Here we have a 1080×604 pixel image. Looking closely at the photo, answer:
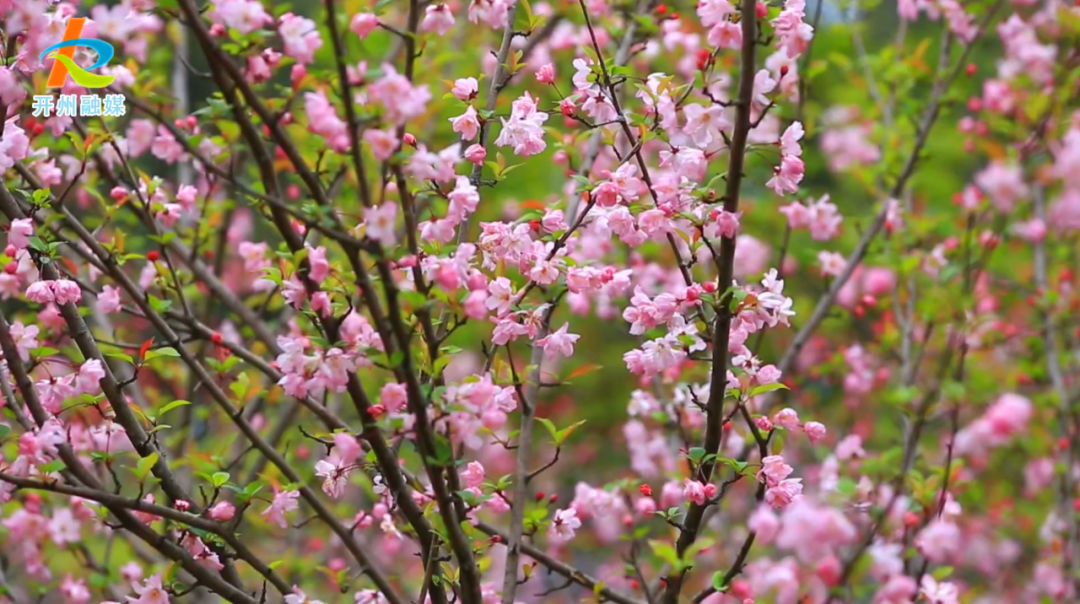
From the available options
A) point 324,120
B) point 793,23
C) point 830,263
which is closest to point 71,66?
point 324,120

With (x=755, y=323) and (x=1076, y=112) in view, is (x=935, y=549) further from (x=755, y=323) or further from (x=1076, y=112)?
(x=1076, y=112)

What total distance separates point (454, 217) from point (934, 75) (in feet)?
9.56

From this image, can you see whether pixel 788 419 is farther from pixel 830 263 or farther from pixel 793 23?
pixel 830 263

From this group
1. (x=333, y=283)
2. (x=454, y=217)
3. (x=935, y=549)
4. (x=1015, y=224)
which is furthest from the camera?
(x=1015, y=224)

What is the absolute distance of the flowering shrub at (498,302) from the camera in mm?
1760

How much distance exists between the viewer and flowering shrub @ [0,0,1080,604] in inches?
69.3

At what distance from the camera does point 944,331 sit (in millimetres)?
4117

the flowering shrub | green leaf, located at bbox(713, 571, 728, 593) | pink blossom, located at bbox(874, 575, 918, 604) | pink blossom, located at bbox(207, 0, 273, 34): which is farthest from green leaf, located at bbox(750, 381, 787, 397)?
pink blossom, located at bbox(207, 0, 273, 34)

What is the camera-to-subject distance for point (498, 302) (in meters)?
2.04

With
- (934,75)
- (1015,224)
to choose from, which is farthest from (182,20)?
(1015,224)

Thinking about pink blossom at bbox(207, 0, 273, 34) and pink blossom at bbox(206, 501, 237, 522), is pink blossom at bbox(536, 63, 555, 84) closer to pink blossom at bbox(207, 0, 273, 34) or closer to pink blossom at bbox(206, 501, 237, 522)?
pink blossom at bbox(207, 0, 273, 34)

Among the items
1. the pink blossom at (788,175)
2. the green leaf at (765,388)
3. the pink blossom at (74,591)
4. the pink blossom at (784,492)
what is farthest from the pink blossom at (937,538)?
the pink blossom at (74,591)

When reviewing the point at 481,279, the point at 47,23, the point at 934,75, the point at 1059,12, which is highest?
the point at 1059,12

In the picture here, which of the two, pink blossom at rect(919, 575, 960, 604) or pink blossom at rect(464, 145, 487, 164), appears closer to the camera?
pink blossom at rect(464, 145, 487, 164)
